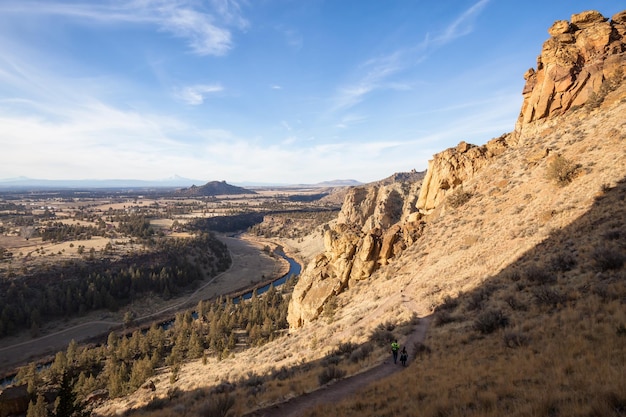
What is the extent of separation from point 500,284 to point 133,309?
8347cm

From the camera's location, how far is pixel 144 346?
168 feet

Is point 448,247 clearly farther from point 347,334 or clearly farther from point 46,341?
point 46,341

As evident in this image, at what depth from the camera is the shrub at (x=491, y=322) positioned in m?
15.7

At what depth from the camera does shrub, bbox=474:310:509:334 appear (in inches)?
616

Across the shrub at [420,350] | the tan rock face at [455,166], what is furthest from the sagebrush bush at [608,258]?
the tan rock face at [455,166]

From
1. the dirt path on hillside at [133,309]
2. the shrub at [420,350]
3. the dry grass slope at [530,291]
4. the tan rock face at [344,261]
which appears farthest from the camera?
the dirt path on hillside at [133,309]

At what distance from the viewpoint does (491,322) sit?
620 inches

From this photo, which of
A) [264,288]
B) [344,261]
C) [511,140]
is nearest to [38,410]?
[344,261]

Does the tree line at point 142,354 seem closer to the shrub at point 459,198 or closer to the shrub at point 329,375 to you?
the shrub at point 329,375

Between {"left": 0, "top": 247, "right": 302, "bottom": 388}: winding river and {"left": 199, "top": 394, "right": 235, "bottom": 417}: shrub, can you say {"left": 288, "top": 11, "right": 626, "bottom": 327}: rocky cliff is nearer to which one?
{"left": 199, "top": 394, "right": 235, "bottom": 417}: shrub

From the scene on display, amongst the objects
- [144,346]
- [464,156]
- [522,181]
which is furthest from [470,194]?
[144,346]

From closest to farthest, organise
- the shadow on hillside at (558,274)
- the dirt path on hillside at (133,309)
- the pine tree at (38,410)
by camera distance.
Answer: the shadow on hillside at (558,274) < the pine tree at (38,410) < the dirt path on hillside at (133,309)

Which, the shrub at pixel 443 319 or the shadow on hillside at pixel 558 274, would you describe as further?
the shrub at pixel 443 319

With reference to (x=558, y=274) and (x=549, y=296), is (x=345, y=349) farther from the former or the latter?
(x=558, y=274)
